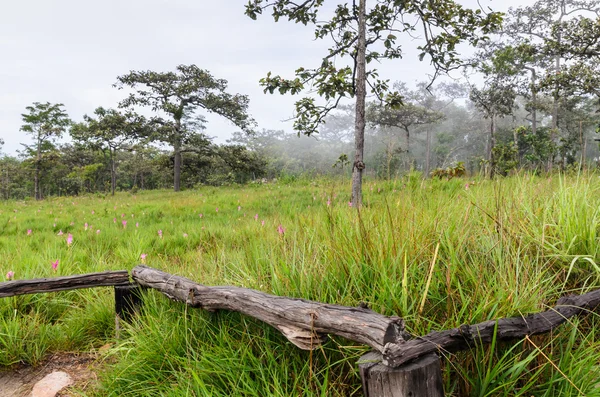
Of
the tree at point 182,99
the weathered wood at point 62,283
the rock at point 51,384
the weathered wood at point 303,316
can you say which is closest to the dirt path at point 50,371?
the rock at point 51,384

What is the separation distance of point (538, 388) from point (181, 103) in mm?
24775

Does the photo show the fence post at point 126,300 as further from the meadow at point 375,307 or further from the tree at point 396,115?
the tree at point 396,115

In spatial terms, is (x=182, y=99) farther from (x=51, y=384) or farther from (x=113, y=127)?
(x=51, y=384)

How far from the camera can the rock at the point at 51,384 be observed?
74.4 inches

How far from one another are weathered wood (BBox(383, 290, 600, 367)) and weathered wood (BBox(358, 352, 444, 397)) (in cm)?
3

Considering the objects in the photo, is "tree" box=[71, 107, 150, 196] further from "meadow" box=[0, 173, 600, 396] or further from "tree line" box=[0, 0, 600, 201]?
"meadow" box=[0, 173, 600, 396]

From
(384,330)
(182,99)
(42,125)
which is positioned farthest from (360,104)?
(42,125)

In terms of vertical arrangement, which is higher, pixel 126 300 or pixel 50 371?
pixel 126 300

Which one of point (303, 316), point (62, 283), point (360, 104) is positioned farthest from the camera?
point (360, 104)

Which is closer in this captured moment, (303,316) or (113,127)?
(303,316)

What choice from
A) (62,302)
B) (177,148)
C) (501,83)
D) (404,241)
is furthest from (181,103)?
(501,83)

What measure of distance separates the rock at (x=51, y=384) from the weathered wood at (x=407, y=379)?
1.99 meters

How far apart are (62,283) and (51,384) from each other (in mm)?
751

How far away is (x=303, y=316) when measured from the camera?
1.31m
